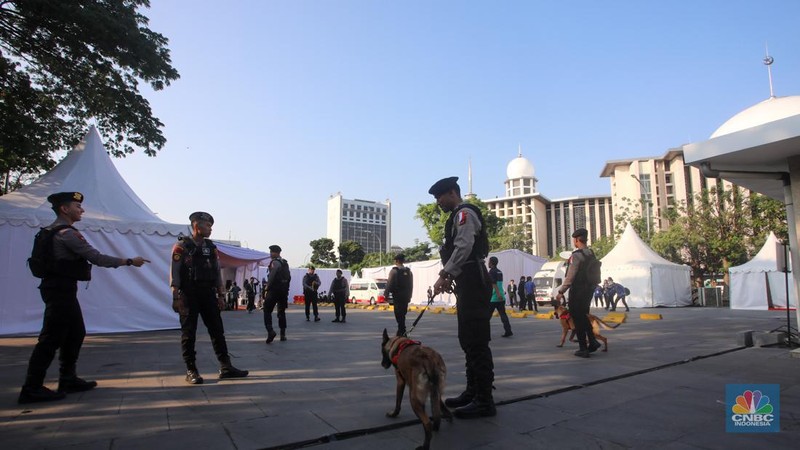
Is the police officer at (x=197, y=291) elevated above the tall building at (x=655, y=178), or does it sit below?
below

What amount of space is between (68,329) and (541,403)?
15.5 feet

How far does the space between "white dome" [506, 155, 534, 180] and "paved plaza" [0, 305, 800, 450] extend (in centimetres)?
9696

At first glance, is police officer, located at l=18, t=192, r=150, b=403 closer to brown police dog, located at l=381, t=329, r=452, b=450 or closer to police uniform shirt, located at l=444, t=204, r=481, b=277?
brown police dog, located at l=381, t=329, r=452, b=450

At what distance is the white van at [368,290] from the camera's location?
2911 cm

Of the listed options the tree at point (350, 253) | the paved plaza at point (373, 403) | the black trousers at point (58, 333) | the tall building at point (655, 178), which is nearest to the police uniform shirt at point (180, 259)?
the black trousers at point (58, 333)

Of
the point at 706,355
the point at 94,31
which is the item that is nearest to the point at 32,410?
the point at 706,355

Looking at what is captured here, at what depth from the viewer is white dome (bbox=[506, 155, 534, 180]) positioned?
327ft

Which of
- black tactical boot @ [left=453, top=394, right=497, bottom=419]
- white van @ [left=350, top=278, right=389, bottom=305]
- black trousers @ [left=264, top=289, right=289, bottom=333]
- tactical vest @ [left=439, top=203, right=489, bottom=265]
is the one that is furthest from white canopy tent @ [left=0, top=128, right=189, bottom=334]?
white van @ [left=350, top=278, right=389, bottom=305]

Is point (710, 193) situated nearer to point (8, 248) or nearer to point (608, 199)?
point (8, 248)

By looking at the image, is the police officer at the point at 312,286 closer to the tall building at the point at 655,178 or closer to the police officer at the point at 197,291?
the police officer at the point at 197,291

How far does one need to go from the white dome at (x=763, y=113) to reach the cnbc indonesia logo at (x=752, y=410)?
23.4 metres

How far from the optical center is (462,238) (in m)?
3.55

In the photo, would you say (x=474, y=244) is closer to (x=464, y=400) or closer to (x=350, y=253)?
(x=464, y=400)

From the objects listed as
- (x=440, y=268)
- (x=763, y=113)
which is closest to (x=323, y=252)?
(x=440, y=268)
